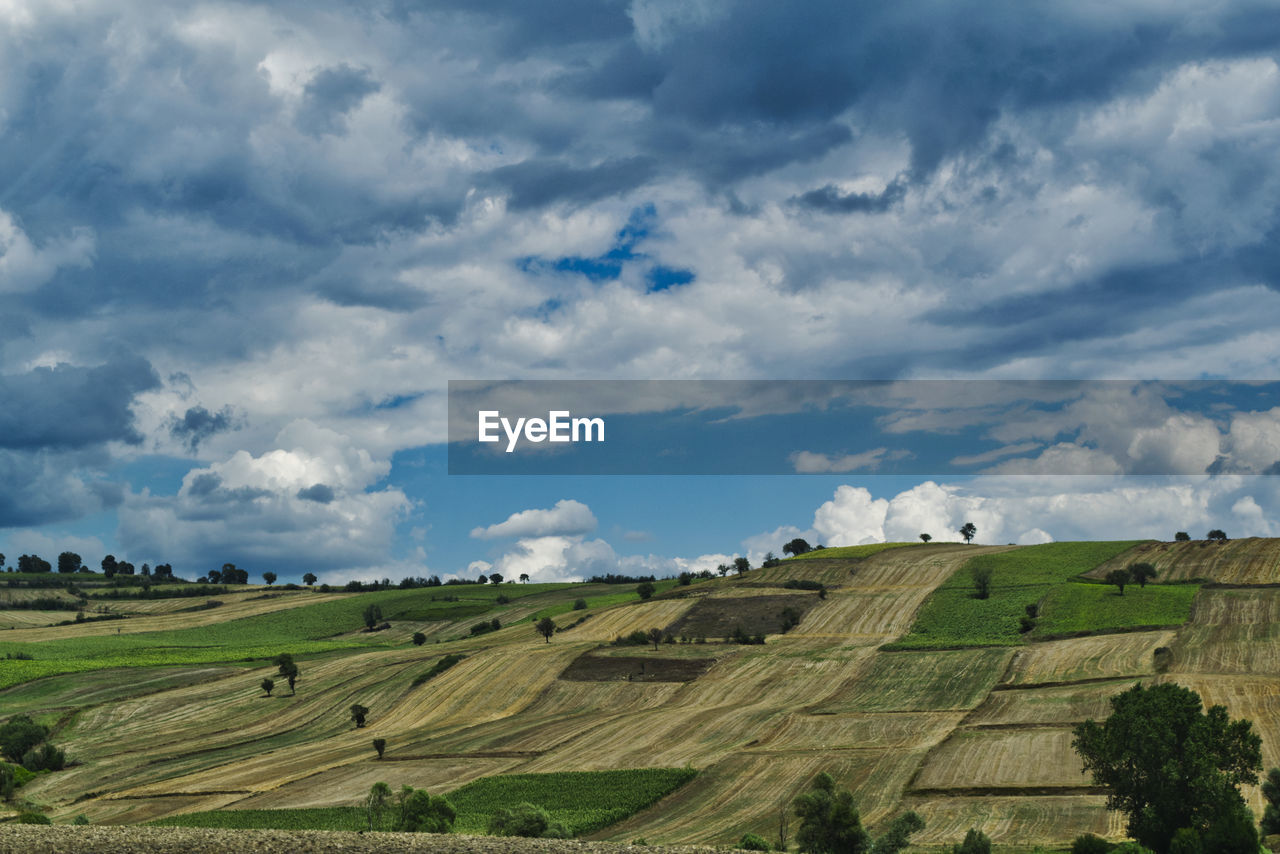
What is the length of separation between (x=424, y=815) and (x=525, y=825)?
6.72 metres

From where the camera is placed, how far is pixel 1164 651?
11762cm

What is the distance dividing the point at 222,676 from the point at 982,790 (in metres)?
121

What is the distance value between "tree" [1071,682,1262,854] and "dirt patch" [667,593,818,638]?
9345 cm

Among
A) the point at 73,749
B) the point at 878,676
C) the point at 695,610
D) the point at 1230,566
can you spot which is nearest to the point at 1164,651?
the point at 878,676

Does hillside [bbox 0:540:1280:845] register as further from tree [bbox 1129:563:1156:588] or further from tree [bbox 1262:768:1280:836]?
tree [bbox 1262:768:1280:836]

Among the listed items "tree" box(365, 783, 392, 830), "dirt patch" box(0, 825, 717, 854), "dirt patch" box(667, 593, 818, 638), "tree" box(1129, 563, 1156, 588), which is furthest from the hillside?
"dirt patch" box(0, 825, 717, 854)

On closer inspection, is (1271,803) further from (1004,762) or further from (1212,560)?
(1212,560)

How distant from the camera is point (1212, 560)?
166875 millimetres

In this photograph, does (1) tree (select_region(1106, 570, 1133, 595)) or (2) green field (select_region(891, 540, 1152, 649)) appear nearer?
(2) green field (select_region(891, 540, 1152, 649))

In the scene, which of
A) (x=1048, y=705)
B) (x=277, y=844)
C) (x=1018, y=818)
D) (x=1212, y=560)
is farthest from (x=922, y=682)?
(x=277, y=844)

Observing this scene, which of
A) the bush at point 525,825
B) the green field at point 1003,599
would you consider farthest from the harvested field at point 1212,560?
the bush at point 525,825

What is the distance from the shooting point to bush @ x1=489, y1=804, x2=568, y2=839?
213ft

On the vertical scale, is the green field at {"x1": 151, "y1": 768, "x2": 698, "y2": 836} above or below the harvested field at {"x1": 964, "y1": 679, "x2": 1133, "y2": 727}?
below

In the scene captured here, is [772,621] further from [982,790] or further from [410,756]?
[982,790]
